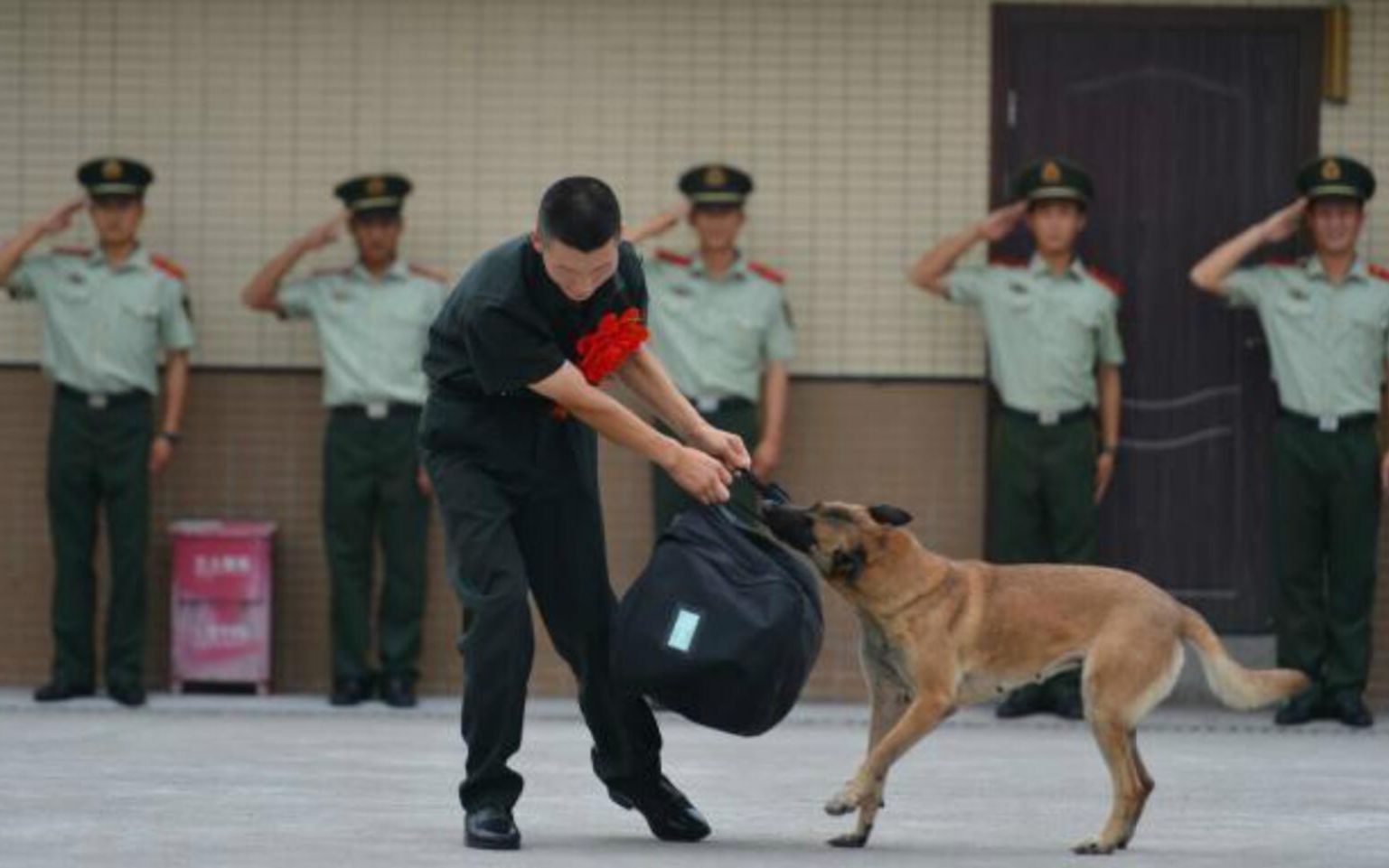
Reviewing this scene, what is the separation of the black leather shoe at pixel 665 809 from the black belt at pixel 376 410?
5.22 m

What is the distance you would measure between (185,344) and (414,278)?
1003mm

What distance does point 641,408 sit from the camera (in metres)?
14.7

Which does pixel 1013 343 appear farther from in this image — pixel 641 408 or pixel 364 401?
pixel 364 401

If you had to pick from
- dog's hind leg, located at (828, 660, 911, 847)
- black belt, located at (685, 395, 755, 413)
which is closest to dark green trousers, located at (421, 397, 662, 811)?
dog's hind leg, located at (828, 660, 911, 847)

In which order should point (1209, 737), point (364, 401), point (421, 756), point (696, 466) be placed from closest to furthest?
point (696, 466)
point (421, 756)
point (1209, 737)
point (364, 401)

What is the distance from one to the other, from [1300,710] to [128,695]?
15.9ft

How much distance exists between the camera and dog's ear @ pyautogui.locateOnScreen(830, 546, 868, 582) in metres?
9.64

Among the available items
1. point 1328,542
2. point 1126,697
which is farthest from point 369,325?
point 1126,697

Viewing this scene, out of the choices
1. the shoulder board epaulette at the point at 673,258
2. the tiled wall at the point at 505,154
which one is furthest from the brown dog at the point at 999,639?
the tiled wall at the point at 505,154

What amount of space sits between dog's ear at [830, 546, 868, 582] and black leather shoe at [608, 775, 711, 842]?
0.76m

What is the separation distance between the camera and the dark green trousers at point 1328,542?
14156 millimetres

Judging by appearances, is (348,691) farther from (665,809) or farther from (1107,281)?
(665,809)

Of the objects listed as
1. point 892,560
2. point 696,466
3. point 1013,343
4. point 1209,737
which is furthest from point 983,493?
point 696,466

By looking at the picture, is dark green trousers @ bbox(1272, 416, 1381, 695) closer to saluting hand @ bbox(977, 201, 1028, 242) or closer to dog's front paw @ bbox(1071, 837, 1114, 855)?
saluting hand @ bbox(977, 201, 1028, 242)
